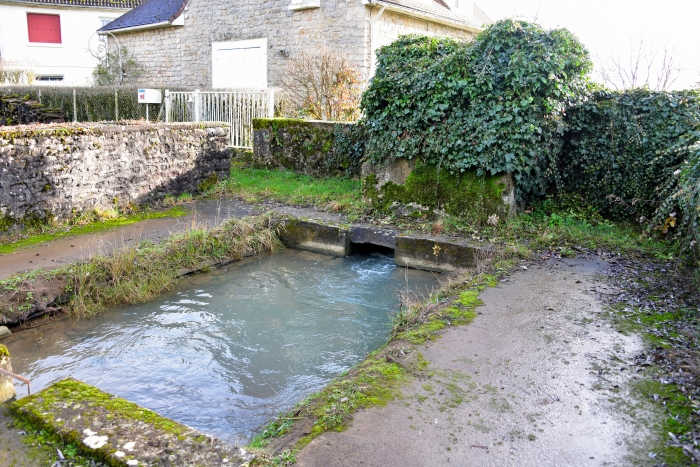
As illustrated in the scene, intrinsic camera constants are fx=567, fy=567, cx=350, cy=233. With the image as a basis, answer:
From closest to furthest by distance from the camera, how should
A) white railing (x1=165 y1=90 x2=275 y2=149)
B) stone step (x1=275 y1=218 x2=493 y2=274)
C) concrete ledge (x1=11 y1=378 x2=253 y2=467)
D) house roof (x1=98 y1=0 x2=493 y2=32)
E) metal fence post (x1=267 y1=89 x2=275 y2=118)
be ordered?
1. concrete ledge (x1=11 y1=378 x2=253 y2=467)
2. stone step (x1=275 y1=218 x2=493 y2=274)
3. metal fence post (x1=267 y1=89 x2=275 y2=118)
4. white railing (x1=165 y1=90 x2=275 y2=149)
5. house roof (x1=98 y1=0 x2=493 y2=32)

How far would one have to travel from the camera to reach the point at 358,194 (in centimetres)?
1009

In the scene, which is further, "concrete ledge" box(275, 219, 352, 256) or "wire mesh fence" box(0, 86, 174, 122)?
"wire mesh fence" box(0, 86, 174, 122)

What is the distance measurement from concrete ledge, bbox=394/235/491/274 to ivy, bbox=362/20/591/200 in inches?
52.8

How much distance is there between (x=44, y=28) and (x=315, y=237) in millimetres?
24428

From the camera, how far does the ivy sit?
796 centimetres

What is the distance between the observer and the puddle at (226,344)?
4605 millimetres

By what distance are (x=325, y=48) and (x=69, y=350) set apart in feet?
37.1

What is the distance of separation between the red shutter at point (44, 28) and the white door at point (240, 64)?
13.5m

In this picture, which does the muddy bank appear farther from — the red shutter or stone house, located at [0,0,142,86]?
the red shutter

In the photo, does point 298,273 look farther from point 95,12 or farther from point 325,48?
point 95,12

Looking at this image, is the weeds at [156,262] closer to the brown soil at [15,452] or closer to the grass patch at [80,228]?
the grass patch at [80,228]

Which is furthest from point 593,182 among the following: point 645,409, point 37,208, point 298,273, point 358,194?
point 37,208

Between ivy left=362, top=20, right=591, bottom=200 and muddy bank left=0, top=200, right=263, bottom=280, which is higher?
ivy left=362, top=20, right=591, bottom=200

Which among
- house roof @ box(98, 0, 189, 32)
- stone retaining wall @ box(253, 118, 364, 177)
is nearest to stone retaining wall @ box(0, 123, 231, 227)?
stone retaining wall @ box(253, 118, 364, 177)
